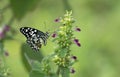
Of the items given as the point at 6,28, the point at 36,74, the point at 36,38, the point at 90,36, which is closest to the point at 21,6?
the point at 6,28

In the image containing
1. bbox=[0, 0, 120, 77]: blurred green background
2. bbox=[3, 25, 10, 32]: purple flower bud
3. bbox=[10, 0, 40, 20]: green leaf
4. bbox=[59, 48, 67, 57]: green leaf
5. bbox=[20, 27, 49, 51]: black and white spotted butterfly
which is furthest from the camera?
bbox=[0, 0, 120, 77]: blurred green background

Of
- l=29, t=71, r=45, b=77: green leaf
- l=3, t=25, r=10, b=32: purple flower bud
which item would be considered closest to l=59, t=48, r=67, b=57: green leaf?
l=29, t=71, r=45, b=77: green leaf

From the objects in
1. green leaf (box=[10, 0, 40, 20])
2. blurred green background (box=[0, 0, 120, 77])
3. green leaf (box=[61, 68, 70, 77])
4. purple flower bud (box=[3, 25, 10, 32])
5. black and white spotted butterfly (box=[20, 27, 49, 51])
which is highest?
blurred green background (box=[0, 0, 120, 77])

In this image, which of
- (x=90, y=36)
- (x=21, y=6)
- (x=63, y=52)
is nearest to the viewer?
(x=63, y=52)

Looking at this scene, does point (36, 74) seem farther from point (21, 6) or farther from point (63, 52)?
point (21, 6)

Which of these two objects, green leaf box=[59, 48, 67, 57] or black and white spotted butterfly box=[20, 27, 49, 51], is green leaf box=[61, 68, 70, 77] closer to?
green leaf box=[59, 48, 67, 57]

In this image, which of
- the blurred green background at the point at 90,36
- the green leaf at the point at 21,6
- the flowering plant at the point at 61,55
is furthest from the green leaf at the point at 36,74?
the blurred green background at the point at 90,36

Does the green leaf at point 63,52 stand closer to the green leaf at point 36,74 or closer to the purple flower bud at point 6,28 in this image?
the green leaf at point 36,74

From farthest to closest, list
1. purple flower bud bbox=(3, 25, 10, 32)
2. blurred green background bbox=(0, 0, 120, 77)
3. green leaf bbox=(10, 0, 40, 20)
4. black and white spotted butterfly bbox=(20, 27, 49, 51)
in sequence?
blurred green background bbox=(0, 0, 120, 77), purple flower bud bbox=(3, 25, 10, 32), green leaf bbox=(10, 0, 40, 20), black and white spotted butterfly bbox=(20, 27, 49, 51)

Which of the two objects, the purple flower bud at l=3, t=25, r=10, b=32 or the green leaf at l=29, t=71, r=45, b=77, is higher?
the purple flower bud at l=3, t=25, r=10, b=32
